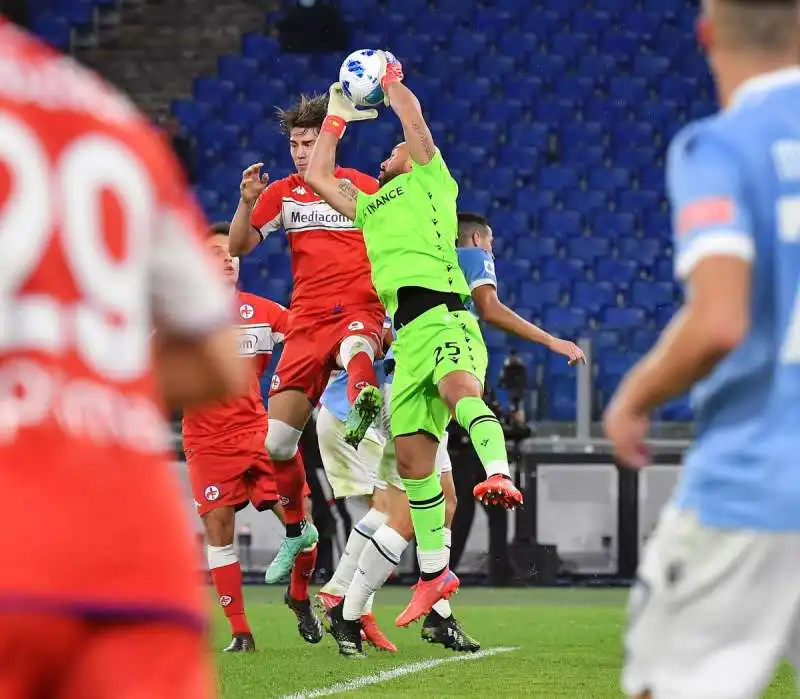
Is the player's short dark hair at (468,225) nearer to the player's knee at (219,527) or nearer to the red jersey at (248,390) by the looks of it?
the red jersey at (248,390)

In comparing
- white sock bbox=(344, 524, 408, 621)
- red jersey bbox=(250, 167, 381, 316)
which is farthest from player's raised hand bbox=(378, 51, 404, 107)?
white sock bbox=(344, 524, 408, 621)

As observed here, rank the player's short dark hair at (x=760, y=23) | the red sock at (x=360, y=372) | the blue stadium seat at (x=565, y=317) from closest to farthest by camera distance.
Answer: the player's short dark hair at (x=760, y=23), the red sock at (x=360, y=372), the blue stadium seat at (x=565, y=317)

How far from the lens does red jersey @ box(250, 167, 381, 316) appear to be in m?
8.84

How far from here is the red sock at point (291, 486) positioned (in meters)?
8.55

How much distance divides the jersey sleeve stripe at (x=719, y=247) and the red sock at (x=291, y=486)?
607 centimetres

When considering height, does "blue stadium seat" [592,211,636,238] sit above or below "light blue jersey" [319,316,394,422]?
above

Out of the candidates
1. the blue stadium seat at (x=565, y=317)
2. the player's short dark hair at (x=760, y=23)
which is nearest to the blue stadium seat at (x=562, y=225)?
the blue stadium seat at (x=565, y=317)

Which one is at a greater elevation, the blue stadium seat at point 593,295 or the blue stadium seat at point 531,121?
the blue stadium seat at point 531,121

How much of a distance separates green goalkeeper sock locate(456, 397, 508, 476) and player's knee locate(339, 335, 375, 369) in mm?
1371

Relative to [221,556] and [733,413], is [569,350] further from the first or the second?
[733,413]

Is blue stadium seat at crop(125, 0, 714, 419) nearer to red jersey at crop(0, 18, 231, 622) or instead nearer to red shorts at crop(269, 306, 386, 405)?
red shorts at crop(269, 306, 386, 405)

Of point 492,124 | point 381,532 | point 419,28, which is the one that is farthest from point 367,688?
point 419,28

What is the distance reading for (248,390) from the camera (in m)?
8.57

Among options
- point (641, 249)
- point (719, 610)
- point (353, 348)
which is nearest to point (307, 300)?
point (353, 348)
